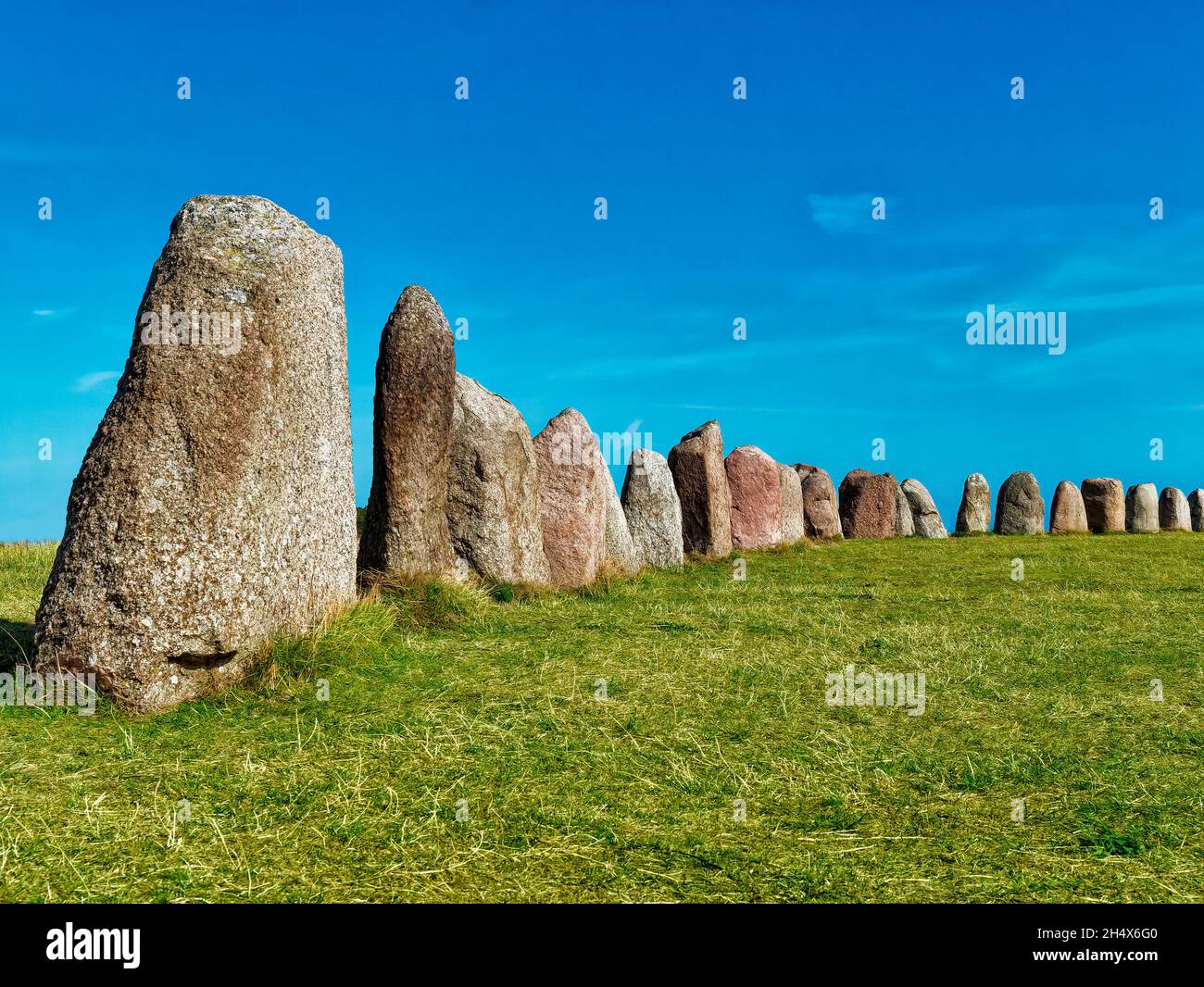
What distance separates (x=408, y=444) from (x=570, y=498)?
9.59 feet

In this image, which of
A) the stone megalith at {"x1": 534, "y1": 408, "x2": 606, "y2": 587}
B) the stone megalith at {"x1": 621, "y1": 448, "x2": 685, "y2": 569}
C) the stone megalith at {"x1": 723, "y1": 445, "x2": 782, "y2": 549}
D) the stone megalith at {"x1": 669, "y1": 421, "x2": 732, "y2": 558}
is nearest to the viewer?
the stone megalith at {"x1": 534, "y1": 408, "x2": 606, "y2": 587}

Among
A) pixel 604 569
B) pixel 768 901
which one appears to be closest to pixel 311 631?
pixel 768 901

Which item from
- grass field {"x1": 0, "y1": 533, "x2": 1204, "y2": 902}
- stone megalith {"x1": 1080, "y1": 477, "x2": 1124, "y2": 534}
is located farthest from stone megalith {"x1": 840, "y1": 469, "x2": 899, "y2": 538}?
grass field {"x1": 0, "y1": 533, "x2": 1204, "y2": 902}

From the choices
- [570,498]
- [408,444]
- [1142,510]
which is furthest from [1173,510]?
[408,444]

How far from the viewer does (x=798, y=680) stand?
7.59 meters

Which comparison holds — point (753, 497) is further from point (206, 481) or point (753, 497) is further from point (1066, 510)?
point (206, 481)

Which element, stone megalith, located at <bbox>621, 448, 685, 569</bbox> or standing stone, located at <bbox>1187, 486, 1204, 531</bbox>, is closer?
stone megalith, located at <bbox>621, 448, 685, 569</bbox>

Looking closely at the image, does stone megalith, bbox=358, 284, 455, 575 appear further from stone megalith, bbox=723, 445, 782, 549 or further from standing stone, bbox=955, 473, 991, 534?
standing stone, bbox=955, 473, 991, 534

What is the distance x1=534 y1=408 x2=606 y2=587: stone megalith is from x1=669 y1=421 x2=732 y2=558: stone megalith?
3710 millimetres

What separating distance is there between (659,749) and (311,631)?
113 inches

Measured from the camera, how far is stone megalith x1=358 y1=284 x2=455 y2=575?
32.6 ft

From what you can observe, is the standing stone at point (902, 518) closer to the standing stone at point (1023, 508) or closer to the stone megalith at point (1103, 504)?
the standing stone at point (1023, 508)

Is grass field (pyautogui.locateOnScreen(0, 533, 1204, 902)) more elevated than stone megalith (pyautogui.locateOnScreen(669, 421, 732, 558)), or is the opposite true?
stone megalith (pyautogui.locateOnScreen(669, 421, 732, 558))

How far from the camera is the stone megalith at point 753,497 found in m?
18.0
